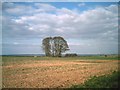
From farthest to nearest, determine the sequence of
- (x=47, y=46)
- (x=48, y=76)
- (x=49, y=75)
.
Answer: (x=47, y=46) → (x=49, y=75) → (x=48, y=76)

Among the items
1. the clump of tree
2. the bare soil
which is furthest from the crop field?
the clump of tree

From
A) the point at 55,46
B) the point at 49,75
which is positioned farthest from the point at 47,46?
the point at 49,75

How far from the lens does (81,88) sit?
11.7m

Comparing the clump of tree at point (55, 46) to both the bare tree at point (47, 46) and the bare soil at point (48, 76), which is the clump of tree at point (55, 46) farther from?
the bare soil at point (48, 76)

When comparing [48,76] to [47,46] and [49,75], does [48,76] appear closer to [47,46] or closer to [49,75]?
[49,75]

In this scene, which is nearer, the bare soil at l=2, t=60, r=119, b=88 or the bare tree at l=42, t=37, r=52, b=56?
the bare soil at l=2, t=60, r=119, b=88

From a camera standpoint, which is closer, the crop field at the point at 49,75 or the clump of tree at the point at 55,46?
the crop field at the point at 49,75

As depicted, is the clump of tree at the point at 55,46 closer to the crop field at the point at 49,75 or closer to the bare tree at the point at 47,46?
the bare tree at the point at 47,46

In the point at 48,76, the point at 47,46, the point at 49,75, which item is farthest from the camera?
the point at 47,46

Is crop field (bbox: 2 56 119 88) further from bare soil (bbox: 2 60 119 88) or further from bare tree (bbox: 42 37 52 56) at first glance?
bare tree (bbox: 42 37 52 56)

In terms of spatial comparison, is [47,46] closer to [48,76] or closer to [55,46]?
[55,46]

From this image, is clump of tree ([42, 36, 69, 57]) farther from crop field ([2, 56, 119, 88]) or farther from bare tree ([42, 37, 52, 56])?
crop field ([2, 56, 119, 88])

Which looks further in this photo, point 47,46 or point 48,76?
point 47,46

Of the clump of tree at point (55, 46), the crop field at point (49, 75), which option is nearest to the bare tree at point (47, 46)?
the clump of tree at point (55, 46)
